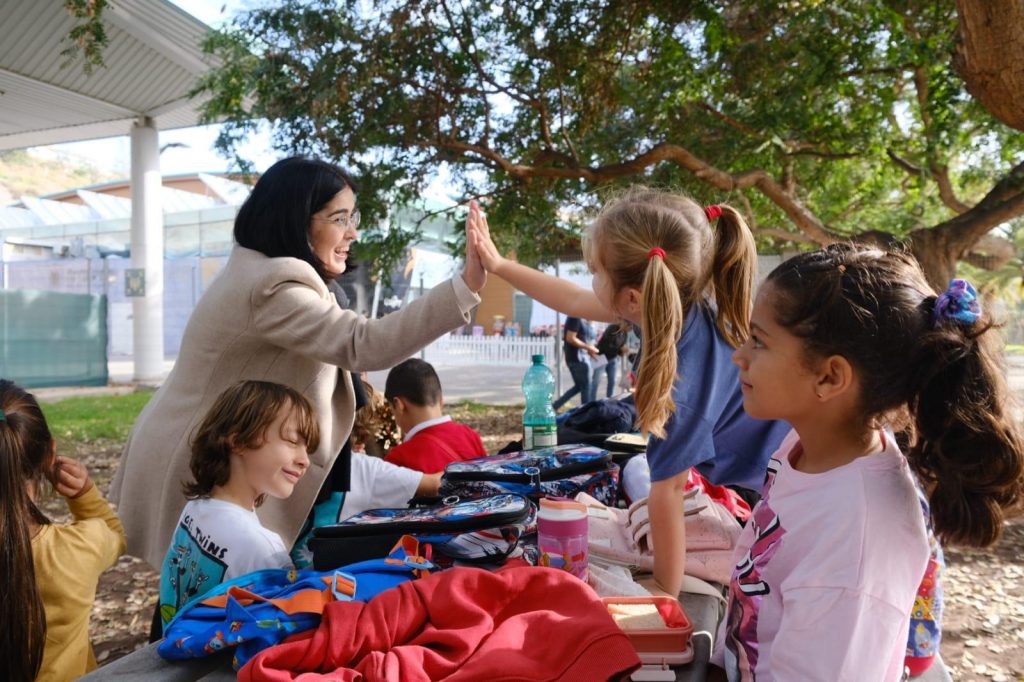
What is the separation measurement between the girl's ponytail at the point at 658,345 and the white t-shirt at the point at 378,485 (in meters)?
1.39

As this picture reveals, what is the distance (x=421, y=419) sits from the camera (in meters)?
3.76

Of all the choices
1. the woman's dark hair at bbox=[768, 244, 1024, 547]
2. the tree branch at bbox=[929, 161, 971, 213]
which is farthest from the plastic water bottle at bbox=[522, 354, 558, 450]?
the tree branch at bbox=[929, 161, 971, 213]

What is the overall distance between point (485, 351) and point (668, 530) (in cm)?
1539

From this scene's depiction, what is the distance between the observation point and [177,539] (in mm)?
2109

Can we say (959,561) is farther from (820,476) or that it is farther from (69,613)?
(69,613)

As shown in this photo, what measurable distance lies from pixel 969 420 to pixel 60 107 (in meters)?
17.7

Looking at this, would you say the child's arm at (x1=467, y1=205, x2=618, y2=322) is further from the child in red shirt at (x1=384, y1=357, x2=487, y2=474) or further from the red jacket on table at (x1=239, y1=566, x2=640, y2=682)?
the child in red shirt at (x1=384, y1=357, x2=487, y2=474)

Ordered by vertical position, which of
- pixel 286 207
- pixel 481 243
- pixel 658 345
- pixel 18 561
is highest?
pixel 286 207

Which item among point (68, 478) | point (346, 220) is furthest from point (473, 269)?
point (68, 478)

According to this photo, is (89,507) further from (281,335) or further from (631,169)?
(631,169)

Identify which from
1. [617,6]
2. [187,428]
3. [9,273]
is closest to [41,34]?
[617,6]

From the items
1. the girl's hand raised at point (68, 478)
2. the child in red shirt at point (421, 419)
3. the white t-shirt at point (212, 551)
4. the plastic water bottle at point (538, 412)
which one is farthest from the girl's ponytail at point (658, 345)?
the child in red shirt at point (421, 419)

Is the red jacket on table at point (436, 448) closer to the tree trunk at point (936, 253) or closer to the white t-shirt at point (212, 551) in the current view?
the white t-shirt at point (212, 551)

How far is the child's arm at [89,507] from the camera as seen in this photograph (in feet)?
7.32
